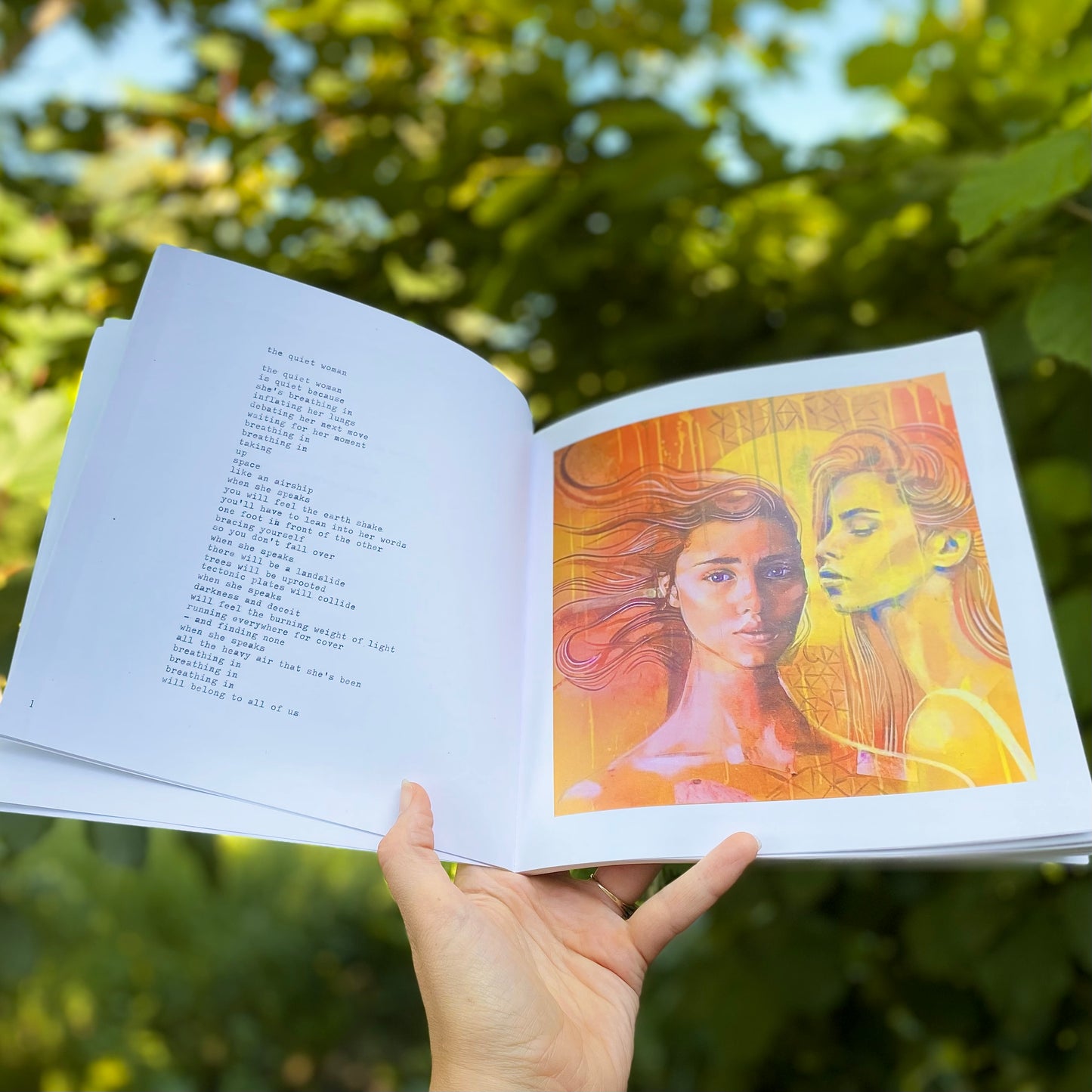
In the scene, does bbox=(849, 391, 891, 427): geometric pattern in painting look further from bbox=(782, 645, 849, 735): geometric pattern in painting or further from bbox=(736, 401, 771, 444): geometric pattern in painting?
bbox=(782, 645, 849, 735): geometric pattern in painting

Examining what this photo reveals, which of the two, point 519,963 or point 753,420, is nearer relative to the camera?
point 519,963

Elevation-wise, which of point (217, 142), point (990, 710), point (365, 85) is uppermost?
point (365, 85)

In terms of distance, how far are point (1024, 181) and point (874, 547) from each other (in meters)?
0.30

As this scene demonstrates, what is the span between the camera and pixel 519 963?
0.63 m

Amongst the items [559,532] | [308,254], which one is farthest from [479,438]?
[308,254]

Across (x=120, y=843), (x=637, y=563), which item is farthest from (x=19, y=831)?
(x=637, y=563)

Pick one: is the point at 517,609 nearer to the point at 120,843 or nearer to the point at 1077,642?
the point at 120,843

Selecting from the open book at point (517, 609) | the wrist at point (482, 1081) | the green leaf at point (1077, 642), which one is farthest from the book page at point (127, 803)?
the green leaf at point (1077, 642)

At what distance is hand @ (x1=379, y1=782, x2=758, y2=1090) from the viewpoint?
0.60 metres

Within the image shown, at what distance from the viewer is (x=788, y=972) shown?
4.44ft

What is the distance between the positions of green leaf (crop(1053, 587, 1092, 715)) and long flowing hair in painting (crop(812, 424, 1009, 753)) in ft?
0.81

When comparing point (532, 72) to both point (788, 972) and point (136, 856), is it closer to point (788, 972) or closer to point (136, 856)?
point (136, 856)

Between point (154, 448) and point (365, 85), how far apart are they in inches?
41.4

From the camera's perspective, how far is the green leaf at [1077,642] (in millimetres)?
829
